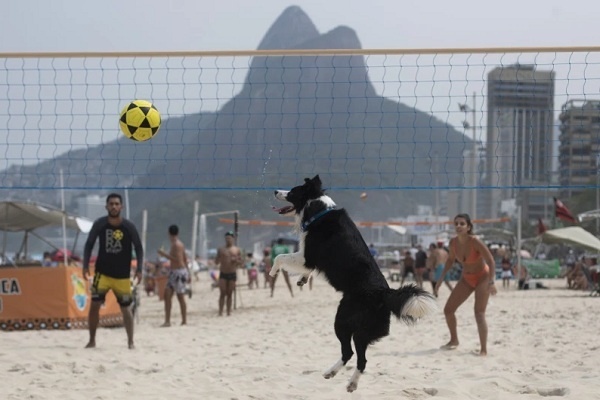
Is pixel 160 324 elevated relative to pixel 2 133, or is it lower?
lower

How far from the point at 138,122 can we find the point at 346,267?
8.42 ft

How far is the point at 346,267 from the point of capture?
5273 mm

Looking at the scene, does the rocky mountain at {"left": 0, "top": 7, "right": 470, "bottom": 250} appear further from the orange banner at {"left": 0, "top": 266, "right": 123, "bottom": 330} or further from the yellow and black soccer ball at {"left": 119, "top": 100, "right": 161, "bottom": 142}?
the orange banner at {"left": 0, "top": 266, "right": 123, "bottom": 330}

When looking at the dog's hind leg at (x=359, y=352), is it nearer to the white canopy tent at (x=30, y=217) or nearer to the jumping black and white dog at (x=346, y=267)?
the jumping black and white dog at (x=346, y=267)

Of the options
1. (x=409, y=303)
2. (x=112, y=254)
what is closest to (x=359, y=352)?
(x=409, y=303)

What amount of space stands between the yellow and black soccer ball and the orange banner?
6052mm

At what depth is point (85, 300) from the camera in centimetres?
1308

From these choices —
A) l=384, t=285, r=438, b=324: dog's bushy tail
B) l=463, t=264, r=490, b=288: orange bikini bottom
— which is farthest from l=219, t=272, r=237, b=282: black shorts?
l=384, t=285, r=438, b=324: dog's bushy tail

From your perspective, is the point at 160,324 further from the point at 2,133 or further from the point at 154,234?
the point at 154,234

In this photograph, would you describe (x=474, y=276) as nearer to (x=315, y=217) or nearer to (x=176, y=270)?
(x=315, y=217)

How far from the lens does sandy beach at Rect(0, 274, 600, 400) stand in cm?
699

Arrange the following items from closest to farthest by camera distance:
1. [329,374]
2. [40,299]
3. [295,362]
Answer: [329,374], [295,362], [40,299]

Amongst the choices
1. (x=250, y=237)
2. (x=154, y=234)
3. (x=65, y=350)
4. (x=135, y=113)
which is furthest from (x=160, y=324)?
(x=154, y=234)

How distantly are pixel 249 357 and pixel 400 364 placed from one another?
1612mm
